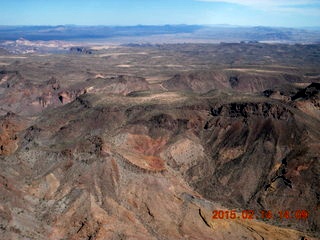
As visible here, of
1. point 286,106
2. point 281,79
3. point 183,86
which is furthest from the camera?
point 281,79

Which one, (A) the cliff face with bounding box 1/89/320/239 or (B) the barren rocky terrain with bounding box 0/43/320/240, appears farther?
(B) the barren rocky terrain with bounding box 0/43/320/240

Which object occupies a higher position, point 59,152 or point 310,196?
point 59,152

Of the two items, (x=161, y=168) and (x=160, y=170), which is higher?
(x=160, y=170)

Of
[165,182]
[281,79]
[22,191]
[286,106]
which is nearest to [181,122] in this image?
[286,106]

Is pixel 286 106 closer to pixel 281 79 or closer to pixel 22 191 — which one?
pixel 22 191

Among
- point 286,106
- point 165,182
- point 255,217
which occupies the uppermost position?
point 286,106

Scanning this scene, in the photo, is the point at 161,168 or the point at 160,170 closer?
the point at 160,170

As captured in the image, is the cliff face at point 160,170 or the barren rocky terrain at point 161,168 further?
the barren rocky terrain at point 161,168

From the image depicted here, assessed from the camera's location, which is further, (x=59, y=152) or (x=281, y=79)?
(x=281, y=79)
